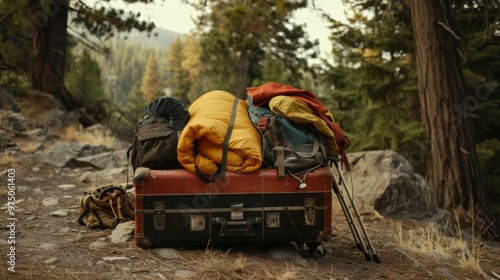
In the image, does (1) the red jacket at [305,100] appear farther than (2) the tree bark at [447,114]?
No

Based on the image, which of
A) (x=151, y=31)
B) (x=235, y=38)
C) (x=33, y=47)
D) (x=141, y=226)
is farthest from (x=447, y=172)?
(x=235, y=38)

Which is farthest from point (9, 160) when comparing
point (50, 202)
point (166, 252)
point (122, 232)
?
point (166, 252)

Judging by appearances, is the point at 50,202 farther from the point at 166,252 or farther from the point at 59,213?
the point at 166,252

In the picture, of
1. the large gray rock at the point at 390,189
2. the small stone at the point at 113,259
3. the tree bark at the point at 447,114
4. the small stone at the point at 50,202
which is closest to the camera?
the small stone at the point at 113,259

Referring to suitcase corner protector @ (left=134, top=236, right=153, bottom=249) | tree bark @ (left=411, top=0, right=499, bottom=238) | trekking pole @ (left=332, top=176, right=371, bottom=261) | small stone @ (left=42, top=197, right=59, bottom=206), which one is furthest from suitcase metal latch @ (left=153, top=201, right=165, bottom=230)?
tree bark @ (left=411, top=0, right=499, bottom=238)

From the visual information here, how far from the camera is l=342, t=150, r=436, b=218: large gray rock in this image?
25.2 ft

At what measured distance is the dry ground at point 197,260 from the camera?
12.7ft

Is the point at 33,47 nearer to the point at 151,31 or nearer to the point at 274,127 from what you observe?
the point at 151,31

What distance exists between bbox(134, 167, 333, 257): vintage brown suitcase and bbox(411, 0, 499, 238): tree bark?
173 inches

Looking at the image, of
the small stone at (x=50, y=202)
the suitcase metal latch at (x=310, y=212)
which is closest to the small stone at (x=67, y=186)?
the small stone at (x=50, y=202)

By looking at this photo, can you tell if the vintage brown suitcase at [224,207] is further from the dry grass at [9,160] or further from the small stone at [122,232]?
the dry grass at [9,160]

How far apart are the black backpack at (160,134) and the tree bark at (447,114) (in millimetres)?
4814

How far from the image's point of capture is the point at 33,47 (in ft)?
50.9

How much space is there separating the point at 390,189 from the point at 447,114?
5.18ft
